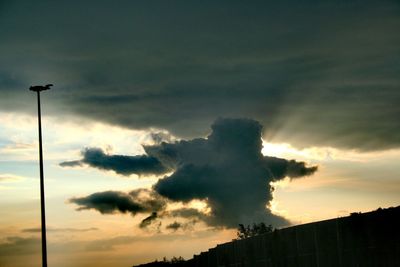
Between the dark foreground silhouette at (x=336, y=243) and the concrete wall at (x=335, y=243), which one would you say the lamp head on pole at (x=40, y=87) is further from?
the concrete wall at (x=335, y=243)

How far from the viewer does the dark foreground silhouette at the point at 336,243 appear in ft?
90.5

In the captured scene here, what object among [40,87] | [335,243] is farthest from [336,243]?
[40,87]

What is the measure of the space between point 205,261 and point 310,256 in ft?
89.3

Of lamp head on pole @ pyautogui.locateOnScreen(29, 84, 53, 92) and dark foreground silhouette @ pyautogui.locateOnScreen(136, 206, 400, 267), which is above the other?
lamp head on pole @ pyautogui.locateOnScreen(29, 84, 53, 92)

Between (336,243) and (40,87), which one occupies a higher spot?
(40,87)

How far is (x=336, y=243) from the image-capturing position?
31766 mm

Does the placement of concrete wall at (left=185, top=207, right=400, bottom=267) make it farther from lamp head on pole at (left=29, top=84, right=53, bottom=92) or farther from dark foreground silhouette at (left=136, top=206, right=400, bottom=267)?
lamp head on pole at (left=29, top=84, right=53, bottom=92)

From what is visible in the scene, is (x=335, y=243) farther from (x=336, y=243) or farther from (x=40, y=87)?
(x=40, y=87)

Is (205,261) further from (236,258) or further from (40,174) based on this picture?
(40,174)

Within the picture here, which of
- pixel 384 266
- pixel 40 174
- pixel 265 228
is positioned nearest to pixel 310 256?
pixel 384 266

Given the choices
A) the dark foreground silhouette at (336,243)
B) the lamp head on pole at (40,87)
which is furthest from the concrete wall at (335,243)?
the lamp head on pole at (40,87)

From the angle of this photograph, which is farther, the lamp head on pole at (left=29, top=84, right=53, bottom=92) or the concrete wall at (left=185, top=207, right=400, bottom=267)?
the lamp head on pole at (left=29, top=84, right=53, bottom=92)

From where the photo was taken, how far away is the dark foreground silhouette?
2759 centimetres

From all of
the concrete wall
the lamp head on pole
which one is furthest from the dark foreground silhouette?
the lamp head on pole
